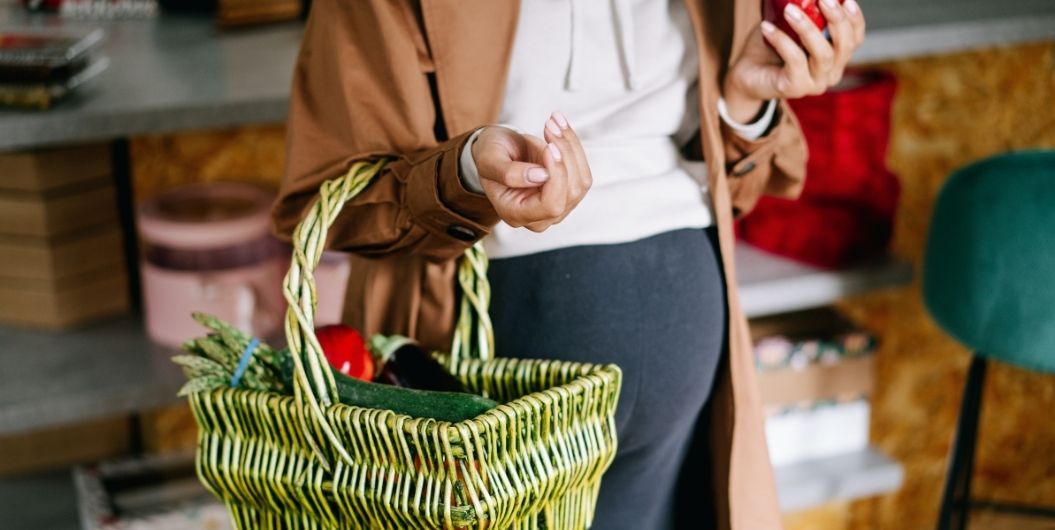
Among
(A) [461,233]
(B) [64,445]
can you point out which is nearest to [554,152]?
(A) [461,233]

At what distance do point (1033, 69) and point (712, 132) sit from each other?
127 centimetres

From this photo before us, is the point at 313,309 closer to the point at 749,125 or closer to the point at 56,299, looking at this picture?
the point at 749,125

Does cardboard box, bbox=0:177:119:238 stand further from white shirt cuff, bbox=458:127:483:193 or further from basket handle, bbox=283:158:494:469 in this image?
white shirt cuff, bbox=458:127:483:193

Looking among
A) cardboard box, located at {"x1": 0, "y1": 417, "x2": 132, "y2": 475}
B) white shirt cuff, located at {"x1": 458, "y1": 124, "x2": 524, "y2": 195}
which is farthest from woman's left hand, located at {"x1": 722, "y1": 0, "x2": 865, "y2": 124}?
cardboard box, located at {"x1": 0, "y1": 417, "x2": 132, "y2": 475}

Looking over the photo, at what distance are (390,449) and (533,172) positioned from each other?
22cm

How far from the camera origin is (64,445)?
189 centimetres

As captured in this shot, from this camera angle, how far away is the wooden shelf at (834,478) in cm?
179

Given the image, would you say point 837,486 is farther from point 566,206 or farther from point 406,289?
point 566,206

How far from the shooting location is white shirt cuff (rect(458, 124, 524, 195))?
86 cm

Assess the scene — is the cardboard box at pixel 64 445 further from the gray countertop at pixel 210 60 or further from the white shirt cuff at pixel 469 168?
the white shirt cuff at pixel 469 168

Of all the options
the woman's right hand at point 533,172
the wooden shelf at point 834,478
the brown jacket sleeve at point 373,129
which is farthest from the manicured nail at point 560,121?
the wooden shelf at point 834,478

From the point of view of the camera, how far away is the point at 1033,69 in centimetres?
205

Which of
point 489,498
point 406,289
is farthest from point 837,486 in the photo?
point 489,498

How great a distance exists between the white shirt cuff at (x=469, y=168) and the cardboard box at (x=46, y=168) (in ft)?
3.02
